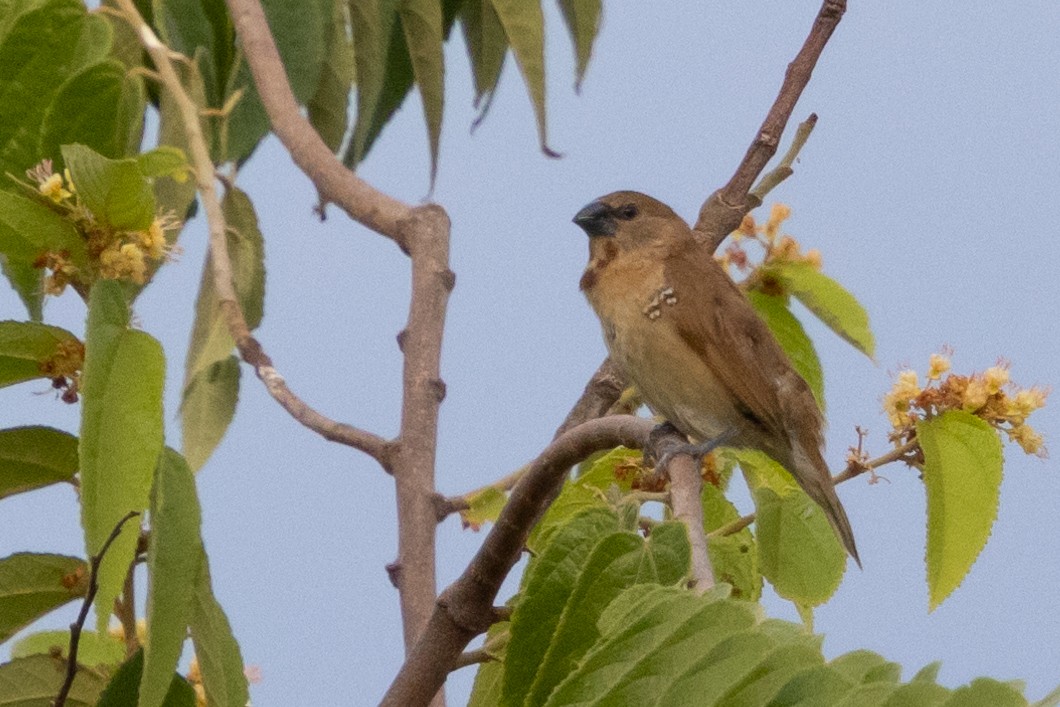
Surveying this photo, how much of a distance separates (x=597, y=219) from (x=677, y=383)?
2.43ft

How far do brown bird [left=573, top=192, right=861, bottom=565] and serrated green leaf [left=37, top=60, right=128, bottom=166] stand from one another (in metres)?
1.30

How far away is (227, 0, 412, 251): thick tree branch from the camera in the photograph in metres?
2.68

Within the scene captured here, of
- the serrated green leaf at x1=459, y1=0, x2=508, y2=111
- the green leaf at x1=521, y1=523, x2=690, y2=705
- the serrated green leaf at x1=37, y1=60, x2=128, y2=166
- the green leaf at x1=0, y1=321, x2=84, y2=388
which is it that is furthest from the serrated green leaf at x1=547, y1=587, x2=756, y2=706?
the serrated green leaf at x1=459, y1=0, x2=508, y2=111

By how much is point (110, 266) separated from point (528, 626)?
3.19ft

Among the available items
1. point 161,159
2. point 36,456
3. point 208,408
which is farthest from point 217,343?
point 161,159

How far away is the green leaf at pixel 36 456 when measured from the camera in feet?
7.25

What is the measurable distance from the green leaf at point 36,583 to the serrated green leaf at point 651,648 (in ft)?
4.10

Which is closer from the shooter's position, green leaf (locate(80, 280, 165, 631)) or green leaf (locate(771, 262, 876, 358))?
green leaf (locate(80, 280, 165, 631))

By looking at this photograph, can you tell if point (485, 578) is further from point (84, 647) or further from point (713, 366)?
point (713, 366)

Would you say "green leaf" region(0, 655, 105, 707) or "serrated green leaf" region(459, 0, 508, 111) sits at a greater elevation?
"serrated green leaf" region(459, 0, 508, 111)

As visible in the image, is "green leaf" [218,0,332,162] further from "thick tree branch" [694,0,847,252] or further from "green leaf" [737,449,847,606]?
"green leaf" [737,449,847,606]

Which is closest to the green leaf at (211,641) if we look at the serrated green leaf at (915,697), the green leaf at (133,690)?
the green leaf at (133,690)

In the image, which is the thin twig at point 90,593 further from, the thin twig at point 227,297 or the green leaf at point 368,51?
the green leaf at point 368,51

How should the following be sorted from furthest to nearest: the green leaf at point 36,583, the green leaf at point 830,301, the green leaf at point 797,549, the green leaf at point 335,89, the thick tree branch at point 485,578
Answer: the green leaf at point 335,89 < the green leaf at point 830,301 < the green leaf at point 797,549 < the green leaf at point 36,583 < the thick tree branch at point 485,578
